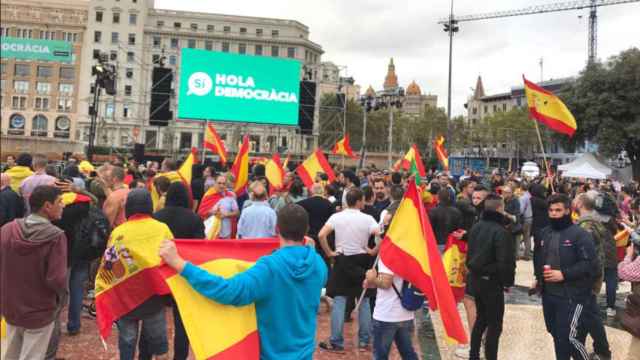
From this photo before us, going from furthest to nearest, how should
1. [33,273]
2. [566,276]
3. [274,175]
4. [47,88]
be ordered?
1. [47,88]
2. [274,175]
3. [566,276]
4. [33,273]

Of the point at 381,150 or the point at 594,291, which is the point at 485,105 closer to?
the point at 381,150

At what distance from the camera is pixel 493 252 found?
200 inches

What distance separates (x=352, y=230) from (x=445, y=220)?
146cm

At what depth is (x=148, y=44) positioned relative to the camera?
70.5 meters

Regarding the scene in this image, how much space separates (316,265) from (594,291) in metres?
3.53

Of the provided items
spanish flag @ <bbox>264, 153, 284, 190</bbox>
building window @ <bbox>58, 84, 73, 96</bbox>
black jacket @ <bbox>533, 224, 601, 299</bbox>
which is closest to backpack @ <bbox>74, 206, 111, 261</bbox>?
black jacket @ <bbox>533, 224, 601, 299</bbox>

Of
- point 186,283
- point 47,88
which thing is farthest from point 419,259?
point 47,88

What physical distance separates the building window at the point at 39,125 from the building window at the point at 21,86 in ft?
13.3

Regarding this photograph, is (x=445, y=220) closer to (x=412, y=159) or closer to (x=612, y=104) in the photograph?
(x=412, y=159)

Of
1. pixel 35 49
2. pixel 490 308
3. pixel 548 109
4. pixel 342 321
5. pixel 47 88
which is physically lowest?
pixel 342 321

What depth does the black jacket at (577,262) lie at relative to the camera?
4.58 meters

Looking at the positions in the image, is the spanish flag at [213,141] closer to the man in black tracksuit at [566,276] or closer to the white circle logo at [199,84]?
the white circle logo at [199,84]

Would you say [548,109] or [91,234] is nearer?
[91,234]

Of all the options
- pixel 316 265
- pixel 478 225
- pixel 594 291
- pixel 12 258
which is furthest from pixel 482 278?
pixel 12 258
